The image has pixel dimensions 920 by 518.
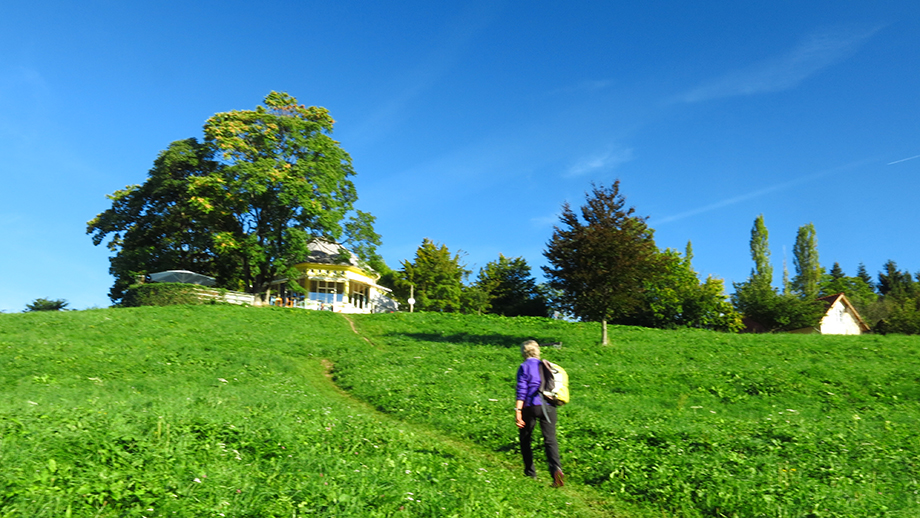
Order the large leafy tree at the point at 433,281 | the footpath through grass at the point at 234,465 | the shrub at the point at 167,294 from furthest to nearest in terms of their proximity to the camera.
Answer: the large leafy tree at the point at 433,281
the shrub at the point at 167,294
the footpath through grass at the point at 234,465

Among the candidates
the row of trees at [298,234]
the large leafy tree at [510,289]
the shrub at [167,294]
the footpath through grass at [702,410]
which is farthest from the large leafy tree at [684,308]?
the shrub at [167,294]

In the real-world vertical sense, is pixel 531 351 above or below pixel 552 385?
above

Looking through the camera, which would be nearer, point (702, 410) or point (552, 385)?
point (552, 385)

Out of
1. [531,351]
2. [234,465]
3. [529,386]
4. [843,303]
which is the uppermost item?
[843,303]

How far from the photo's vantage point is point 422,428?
12477 mm

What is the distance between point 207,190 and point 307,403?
102ft

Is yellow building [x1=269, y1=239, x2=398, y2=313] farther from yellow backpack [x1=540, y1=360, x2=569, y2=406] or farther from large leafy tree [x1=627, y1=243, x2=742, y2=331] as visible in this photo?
yellow backpack [x1=540, y1=360, x2=569, y2=406]

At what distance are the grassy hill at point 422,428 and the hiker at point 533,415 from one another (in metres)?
0.41

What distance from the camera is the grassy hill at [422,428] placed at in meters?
5.32

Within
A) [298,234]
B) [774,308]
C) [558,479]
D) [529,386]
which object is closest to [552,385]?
[529,386]

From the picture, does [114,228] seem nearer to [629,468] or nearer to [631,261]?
[631,261]

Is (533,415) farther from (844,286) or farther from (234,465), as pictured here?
(844,286)

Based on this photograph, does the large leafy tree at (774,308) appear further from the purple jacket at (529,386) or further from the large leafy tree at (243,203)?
the purple jacket at (529,386)

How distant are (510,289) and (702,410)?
145 feet
